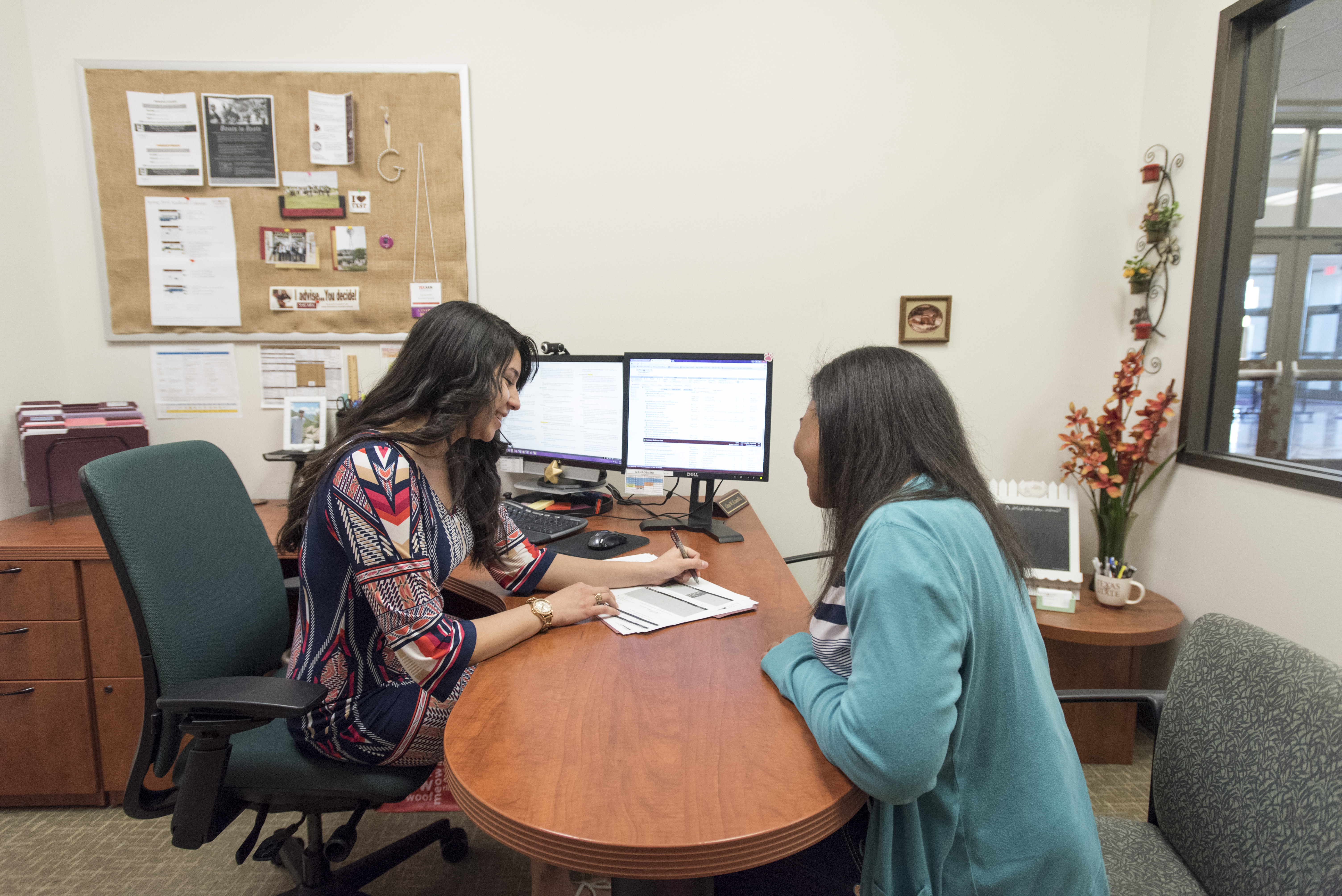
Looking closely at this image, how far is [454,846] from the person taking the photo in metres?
1.69

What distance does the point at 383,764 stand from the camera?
1.18m

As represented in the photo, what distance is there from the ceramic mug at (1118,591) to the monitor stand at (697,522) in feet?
4.06

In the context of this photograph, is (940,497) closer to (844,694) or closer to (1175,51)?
(844,694)

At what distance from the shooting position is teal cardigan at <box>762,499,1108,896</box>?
2.34 feet

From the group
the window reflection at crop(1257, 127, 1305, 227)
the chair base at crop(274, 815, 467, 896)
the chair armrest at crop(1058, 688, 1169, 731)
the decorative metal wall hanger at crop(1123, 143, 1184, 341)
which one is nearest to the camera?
the chair armrest at crop(1058, 688, 1169, 731)

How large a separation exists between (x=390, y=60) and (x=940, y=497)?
7.64 feet

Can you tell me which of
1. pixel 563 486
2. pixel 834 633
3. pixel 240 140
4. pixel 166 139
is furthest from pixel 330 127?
pixel 834 633

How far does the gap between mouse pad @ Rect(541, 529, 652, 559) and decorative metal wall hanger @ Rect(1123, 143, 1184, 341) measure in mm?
1870

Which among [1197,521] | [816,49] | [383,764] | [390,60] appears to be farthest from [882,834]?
[390,60]

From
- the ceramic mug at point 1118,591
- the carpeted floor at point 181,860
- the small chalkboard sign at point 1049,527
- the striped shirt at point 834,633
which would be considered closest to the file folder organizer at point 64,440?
the carpeted floor at point 181,860

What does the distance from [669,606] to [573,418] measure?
3.04 ft

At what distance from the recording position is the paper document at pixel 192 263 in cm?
225

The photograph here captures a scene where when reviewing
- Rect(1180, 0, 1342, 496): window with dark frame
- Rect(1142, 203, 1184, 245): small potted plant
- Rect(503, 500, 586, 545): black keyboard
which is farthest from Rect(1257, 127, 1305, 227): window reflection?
Rect(503, 500, 586, 545): black keyboard

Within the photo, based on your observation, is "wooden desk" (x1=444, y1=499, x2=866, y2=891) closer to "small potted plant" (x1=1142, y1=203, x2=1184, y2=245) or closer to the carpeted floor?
the carpeted floor
